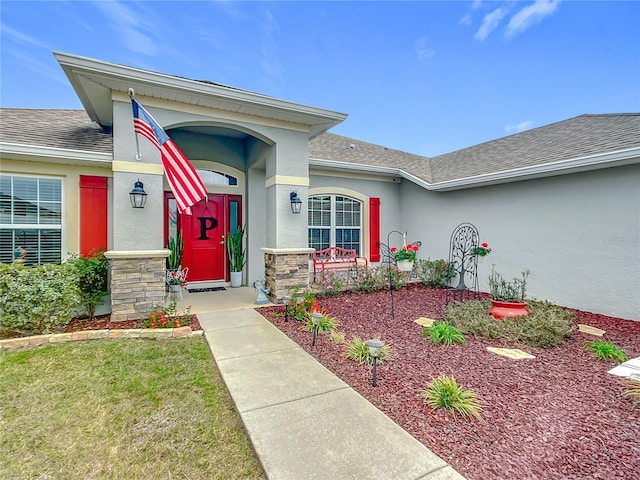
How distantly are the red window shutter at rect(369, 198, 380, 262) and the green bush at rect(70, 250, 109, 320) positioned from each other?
6372 millimetres

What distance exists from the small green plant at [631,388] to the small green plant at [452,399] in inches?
55.0

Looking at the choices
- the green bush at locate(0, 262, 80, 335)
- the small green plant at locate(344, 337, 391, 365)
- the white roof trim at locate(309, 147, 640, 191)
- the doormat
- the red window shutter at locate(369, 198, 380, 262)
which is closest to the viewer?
the small green plant at locate(344, 337, 391, 365)

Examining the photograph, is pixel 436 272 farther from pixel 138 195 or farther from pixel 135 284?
pixel 138 195

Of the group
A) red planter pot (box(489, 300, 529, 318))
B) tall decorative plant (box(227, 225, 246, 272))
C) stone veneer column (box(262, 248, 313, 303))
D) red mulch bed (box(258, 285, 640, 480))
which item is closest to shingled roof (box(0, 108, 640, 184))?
tall decorative plant (box(227, 225, 246, 272))

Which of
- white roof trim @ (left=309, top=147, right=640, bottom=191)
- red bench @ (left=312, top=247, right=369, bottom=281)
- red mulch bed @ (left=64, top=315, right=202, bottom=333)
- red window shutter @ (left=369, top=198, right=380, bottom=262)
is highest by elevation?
white roof trim @ (left=309, top=147, right=640, bottom=191)

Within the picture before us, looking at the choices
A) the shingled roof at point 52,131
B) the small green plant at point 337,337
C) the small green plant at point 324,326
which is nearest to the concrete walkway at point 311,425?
the small green plant at point 337,337

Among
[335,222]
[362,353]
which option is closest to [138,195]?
[362,353]

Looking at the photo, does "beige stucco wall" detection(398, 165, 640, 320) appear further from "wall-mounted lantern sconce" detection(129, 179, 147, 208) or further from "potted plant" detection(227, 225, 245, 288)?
"wall-mounted lantern sconce" detection(129, 179, 147, 208)

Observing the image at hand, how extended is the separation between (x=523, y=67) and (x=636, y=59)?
358cm

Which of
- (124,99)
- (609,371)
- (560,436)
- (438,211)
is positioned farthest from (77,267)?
(438,211)

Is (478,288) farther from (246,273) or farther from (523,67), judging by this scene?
(523,67)

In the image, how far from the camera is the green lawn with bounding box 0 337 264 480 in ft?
6.63

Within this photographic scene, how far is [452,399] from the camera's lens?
2.63 metres

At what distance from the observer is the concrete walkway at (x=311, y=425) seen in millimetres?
1905
